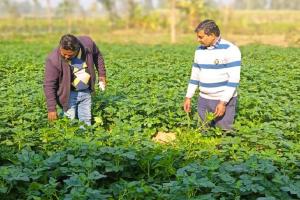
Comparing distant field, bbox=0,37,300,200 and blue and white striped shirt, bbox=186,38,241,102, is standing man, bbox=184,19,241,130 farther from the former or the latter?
distant field, bbox=0,37,300,200

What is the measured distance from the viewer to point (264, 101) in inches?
256

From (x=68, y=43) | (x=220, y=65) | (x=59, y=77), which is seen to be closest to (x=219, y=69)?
(x=220, y=65)

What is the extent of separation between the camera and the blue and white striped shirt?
4.85 m

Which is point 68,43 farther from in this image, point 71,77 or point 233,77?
point 233,77

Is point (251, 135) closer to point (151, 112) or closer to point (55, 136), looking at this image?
point (151, 112)

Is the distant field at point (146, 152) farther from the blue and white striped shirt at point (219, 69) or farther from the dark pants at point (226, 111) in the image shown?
the blue and white striped shirt at point (219, 69)

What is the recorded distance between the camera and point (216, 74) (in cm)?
500

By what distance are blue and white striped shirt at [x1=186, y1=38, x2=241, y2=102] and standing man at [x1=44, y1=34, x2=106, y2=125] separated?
1.33 m

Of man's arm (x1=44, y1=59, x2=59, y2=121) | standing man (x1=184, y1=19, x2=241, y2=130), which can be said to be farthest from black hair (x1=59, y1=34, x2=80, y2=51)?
standing man (x1=184, y1=19, x2=241, y2=130)

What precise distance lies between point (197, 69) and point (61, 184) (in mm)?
2143

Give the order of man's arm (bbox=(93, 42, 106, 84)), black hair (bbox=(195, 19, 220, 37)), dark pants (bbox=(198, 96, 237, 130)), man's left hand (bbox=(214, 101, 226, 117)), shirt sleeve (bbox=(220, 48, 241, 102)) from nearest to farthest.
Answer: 1. black hair (bbox=(195, 19, 220, 37))
2. shirt sleeve (bbox=(220, 48, 241, 102))
3. man's left hand (bbox=(214, 101, 226, 117))
4. dark pants (bbox=(198, 96, 237, 130))
5. man's arm (bbox=(93, 42, 106, 84))

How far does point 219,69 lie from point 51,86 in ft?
6.37

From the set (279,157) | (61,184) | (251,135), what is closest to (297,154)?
(279,157)

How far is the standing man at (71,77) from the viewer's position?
16.1ft
